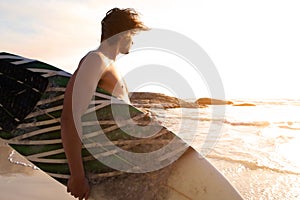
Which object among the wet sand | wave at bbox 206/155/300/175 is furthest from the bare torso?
wave at bbox 206/155/300/175

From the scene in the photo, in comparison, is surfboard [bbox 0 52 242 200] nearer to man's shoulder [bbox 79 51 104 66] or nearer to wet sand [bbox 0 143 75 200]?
man's shoulder [bbox 79 51 104 66]

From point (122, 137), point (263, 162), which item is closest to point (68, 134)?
point (122, 137)

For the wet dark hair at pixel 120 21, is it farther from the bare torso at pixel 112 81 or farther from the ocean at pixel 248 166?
the ocean at pixel 248 166

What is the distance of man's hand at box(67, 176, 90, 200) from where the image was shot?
7.02 ft

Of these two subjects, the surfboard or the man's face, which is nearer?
the surfboard

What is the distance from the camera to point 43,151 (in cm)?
274

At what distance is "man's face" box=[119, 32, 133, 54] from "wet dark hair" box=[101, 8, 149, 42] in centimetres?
5

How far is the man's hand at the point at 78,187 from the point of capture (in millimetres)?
2139

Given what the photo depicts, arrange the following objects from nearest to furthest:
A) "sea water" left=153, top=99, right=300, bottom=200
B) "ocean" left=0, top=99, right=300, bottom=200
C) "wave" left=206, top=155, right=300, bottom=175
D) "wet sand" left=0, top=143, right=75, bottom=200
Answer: "wet sand" left=0, top=143, right=75, bottom=200
"ocean" left=0, top=99, right=300, bottom=200
"sea water" left=153, top=99, right=300, bottom=200
"wave" left=206, top=155, right=300, bottom=175

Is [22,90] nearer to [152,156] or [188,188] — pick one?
[152,156]

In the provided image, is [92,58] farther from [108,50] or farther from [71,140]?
[71,140]

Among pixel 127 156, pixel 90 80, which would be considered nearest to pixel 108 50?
pixel 90 80

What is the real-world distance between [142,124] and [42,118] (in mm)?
808

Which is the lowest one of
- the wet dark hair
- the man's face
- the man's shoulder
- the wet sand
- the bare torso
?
the wet sand
